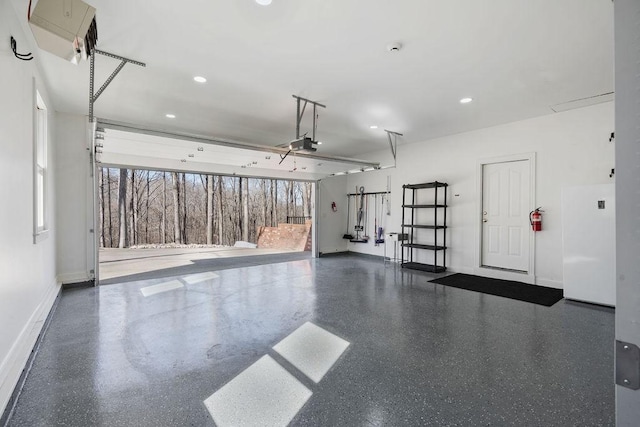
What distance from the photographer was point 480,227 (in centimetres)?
586

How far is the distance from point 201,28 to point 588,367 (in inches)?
173

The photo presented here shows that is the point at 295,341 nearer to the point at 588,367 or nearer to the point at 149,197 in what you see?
the point at 588,367

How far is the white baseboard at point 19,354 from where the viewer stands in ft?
6.46

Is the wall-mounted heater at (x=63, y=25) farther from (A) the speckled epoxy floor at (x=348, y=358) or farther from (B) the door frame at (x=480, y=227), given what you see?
(B) the door frame at (x=480, y=227)

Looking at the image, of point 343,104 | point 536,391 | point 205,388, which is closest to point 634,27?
point 536,391

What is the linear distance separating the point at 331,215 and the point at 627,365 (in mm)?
8421

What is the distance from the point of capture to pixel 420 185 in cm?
658

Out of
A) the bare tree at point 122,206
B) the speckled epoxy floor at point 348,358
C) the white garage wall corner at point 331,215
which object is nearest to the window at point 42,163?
the speckled epoxy floor at point 348,358

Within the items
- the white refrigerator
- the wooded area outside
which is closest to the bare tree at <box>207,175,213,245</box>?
the wooded area outside

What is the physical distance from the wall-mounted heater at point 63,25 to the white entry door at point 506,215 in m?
6.17

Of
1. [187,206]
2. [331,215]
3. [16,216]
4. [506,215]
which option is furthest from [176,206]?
[506,215]

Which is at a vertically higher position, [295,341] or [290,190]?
[290,190]

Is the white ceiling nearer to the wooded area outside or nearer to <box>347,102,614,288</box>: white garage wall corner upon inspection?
<box>347,102,614,288</box>: white garage wall corner

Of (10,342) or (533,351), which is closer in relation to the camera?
(10,342)
